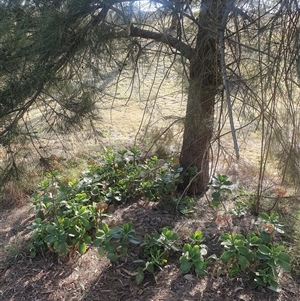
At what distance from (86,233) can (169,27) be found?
1.43m

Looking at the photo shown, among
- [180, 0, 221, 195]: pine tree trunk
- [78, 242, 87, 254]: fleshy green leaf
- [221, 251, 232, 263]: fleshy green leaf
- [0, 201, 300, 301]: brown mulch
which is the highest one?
[180, 0, 221, 195]: pine tree trunk

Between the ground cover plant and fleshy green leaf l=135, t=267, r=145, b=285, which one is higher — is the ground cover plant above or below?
above

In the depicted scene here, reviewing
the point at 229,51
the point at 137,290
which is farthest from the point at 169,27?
the point at 137,290

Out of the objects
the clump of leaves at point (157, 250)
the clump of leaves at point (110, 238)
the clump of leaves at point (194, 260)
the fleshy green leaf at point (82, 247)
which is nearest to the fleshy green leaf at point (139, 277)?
the clump of leaves at point (157, 250)

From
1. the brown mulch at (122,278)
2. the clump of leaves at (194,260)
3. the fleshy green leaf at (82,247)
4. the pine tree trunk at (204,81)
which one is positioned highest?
the pine tree trunk at (204,81)

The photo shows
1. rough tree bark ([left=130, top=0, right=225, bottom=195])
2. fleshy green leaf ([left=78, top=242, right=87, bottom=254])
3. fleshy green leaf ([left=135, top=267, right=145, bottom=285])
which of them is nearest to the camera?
rough tree bark ([left=130, top=0, right=225, bottom=195])

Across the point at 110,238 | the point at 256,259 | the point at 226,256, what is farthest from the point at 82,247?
the point at 256,259

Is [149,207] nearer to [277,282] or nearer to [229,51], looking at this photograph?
[277,282]

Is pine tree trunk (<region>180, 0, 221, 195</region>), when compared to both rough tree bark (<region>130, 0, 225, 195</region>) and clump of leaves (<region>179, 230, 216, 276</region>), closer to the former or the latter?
rough tree bark (<region>130, 0, 225, 195</region>)

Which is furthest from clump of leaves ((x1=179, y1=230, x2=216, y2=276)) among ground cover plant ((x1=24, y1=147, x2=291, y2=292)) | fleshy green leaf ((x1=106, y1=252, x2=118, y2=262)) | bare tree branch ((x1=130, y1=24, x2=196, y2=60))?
bare tree branch ((x1=130, y1=24, x2=196, y2=60))

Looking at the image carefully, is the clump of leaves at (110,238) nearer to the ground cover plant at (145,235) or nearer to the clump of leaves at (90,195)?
the ground cover plant at (145,235)

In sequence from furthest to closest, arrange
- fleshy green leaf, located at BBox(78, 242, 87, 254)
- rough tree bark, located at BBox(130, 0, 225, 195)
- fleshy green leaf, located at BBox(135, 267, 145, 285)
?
1. fleshy green leaf, located at BBox(78, 242, 87, 254)
2. fleshy green leaf, located at BBox(135, 267, 145, 285)
3. rough tree bark, located at BBox(130, 0, 225, 195)

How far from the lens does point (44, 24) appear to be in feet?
5.75

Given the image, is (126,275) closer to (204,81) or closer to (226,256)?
(226,256)
